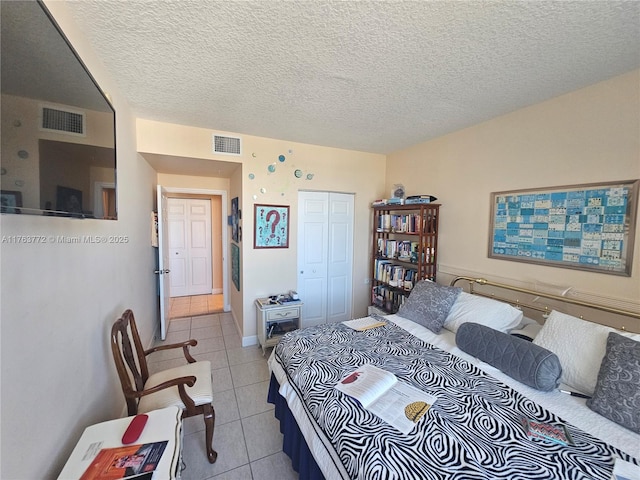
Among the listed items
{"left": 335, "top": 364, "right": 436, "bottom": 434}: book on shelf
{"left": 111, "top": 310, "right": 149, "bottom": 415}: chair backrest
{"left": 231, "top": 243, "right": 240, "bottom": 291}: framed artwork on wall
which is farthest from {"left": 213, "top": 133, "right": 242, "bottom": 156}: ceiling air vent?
{"left": 335, "top": 364, "right": 436, "bottom": 434}: book on shelf

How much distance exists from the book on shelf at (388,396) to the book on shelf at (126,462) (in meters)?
0.86

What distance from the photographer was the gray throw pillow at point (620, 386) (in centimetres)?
117

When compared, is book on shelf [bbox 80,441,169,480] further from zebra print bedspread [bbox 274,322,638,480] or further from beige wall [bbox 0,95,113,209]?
beige wall [bbox 0,95,113,209]

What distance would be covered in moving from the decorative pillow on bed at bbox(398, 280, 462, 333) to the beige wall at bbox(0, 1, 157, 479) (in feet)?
7.71

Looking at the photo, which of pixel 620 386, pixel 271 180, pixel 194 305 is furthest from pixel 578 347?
pixel 194 305

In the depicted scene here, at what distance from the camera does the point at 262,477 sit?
62.7 inches

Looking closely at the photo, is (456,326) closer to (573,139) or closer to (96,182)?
(573,139)

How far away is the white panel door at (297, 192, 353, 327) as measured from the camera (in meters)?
3.61

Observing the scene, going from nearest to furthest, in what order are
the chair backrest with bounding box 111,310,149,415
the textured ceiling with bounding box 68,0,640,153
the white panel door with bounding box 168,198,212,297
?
the textured ceiling with bounding box 68,0,640,153
the chair backrest with bounding box 111,310,149,415
the white panel door with bounding box 168,198,212,297

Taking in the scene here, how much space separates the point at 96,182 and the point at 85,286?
0.65 meters

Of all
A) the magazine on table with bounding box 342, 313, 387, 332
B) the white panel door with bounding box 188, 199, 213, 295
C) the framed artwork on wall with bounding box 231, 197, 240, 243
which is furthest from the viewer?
the white panel door with bounding box 188, 199, 213, 295

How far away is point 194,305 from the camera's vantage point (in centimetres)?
484

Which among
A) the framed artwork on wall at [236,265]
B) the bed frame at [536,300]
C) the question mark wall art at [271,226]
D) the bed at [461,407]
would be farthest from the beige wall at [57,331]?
the bed frame at [536,300]

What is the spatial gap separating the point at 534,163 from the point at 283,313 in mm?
2906
